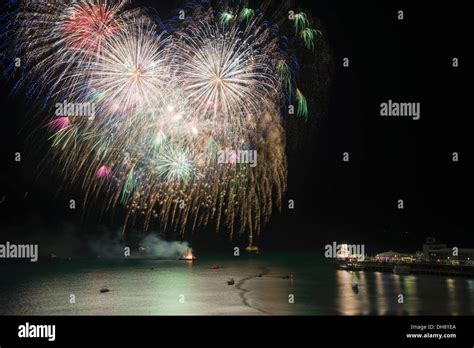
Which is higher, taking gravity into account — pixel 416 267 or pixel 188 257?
pixel 416 267

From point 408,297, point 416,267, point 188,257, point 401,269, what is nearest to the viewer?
point 408,297

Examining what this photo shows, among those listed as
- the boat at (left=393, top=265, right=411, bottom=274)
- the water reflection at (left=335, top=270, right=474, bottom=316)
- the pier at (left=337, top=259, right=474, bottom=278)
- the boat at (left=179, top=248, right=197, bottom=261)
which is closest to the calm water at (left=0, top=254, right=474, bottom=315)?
the water reflection at (left=335, top=270, right=474, bottom=316)

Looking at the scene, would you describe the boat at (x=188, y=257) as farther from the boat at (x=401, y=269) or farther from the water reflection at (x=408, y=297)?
the water reflection at (x=408, y=297)

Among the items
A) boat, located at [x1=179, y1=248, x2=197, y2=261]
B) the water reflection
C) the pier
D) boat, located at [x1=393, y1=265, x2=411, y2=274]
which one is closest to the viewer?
the water reflection

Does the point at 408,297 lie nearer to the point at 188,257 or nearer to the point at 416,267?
the point at 416,267

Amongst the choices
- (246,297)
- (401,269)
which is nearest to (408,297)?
(246,297)

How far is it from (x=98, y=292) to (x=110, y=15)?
146ft

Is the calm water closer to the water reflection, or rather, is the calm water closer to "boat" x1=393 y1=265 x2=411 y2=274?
the water reflection

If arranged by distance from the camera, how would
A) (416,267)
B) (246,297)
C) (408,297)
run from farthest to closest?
(416,267) < (246,297) < (408,297)

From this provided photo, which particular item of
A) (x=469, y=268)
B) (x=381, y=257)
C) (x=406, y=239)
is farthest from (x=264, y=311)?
(x=406, y=239)

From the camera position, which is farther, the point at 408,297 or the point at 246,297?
the point at 246,297
